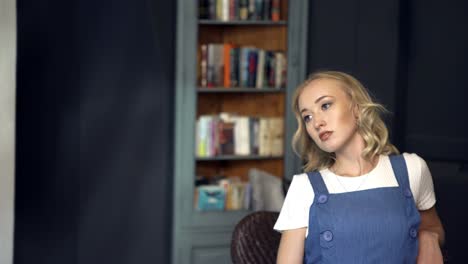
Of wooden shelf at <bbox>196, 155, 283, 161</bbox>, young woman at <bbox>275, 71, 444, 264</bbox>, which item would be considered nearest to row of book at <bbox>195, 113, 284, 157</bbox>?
wooden shelf at <bbox>196, 155, 283, 161</bbox>

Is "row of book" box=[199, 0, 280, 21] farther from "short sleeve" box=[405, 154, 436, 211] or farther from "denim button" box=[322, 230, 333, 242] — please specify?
"denim button" box=[322, 230, 333, 242]

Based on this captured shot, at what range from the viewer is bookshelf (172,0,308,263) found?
394cm

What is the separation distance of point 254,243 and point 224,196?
80.9 inches

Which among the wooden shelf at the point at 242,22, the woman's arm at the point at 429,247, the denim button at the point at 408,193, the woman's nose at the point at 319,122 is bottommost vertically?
the woman's arm at the point at 429,247

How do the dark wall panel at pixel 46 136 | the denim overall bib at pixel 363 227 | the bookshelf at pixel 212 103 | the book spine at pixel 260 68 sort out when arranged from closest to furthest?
1. the denim overall bib at pixel 363 227
2. the dark wall panel at pixel 46 136
3. the bookshelf at pixel 212 103
4. the book spine at pixel 260 68

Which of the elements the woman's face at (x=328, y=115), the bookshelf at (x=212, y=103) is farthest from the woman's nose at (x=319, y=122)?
the bookshelf at (x=212, y=103)

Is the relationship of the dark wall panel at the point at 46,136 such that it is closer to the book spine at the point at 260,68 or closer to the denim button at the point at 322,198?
the book spine at the point at 260,68

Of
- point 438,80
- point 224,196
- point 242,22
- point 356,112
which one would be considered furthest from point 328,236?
point 242,22

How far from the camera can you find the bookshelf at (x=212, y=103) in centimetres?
394

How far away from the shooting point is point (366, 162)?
1897mm

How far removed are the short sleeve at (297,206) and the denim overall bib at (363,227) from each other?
0.02 m

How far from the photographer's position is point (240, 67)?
4.14 m

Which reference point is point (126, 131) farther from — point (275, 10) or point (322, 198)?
point (322, 198)

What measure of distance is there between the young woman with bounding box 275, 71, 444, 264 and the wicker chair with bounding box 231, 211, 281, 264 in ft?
0.77
